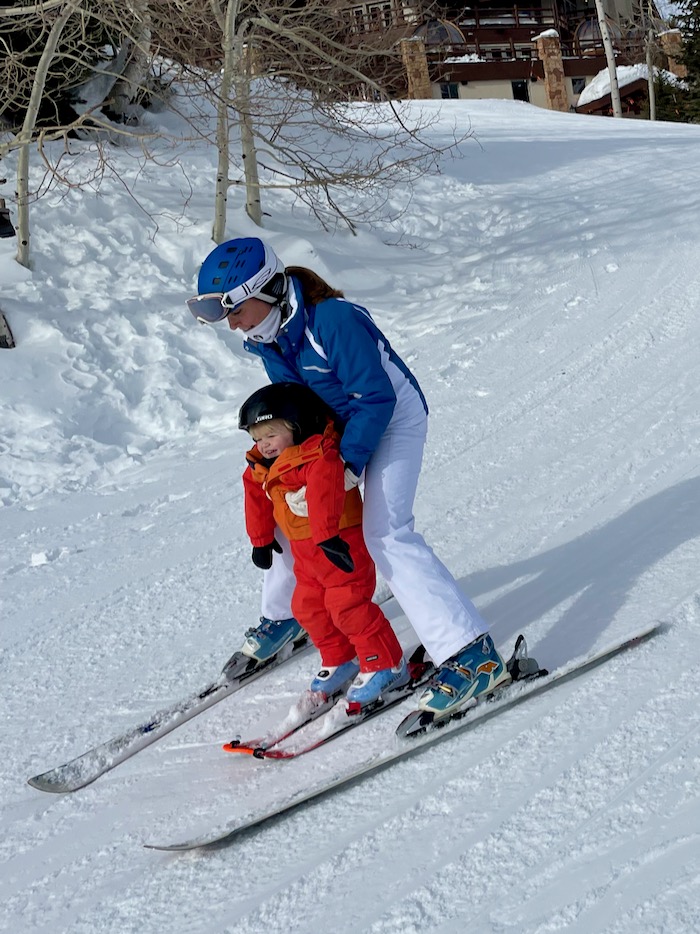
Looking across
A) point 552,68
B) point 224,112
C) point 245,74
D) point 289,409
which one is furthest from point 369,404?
point 552,68

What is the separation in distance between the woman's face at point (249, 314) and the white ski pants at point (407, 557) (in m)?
0.57

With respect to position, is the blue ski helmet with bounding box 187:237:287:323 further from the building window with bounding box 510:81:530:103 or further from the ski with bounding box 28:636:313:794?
the building window with bounding box 510:81:530:103

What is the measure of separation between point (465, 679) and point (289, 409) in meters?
1.03

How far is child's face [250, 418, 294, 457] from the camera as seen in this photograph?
3.21 m

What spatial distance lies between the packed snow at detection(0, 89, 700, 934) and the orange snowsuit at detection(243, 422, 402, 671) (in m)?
0.32

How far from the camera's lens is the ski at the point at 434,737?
9.08 ft

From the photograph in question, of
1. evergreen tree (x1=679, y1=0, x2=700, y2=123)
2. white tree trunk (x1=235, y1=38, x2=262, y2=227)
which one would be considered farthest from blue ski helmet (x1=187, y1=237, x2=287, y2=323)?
evergreen tree (x1=679, y1=0, x2=700, y2=123)

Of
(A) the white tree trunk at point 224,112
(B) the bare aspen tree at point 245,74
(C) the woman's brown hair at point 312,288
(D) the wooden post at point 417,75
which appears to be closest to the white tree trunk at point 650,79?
(D) the wooden post at point 417,75

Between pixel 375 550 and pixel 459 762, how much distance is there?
0.74m

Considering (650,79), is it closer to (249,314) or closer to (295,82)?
(295,82)

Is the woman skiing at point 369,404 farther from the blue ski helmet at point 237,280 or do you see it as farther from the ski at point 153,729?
the ski at point 153,729

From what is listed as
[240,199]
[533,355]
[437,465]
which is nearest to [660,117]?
[240,199]

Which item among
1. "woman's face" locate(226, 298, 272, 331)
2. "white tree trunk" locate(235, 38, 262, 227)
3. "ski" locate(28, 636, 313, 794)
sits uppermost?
"white tree trunk" locate(235, 38, 262, 227)

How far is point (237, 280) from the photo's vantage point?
310cm
